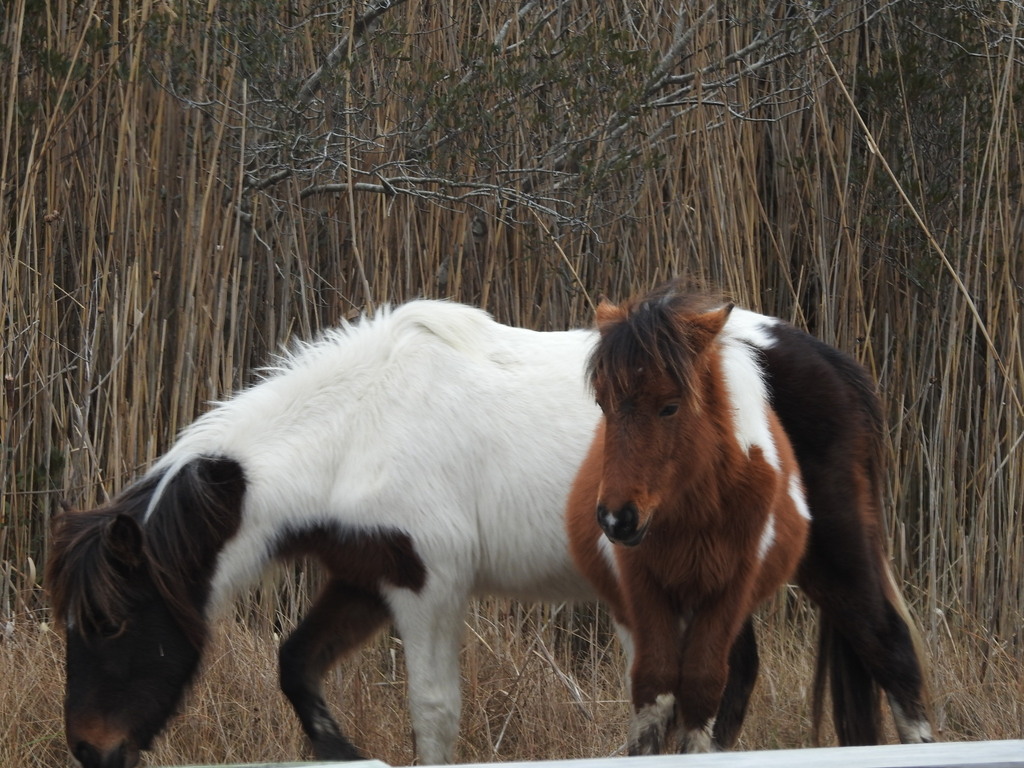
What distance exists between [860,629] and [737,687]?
384mm

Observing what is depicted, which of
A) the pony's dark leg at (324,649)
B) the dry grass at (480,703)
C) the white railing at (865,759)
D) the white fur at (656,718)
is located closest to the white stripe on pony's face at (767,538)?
the white fur at (656,718)

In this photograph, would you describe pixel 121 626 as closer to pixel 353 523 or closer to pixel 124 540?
pixel 124 540

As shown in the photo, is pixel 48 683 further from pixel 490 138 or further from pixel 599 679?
pixel 490 138

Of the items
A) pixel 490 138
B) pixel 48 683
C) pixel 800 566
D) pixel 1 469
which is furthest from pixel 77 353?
pixel 800 566

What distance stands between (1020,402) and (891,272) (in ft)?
2.40

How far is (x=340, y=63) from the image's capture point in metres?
4.35

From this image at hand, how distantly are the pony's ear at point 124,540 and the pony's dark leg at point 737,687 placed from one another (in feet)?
5.18

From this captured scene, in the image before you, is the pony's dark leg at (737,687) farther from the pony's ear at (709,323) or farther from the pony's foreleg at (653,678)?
the pony's ear at (709,323)

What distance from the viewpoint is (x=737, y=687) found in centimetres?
352

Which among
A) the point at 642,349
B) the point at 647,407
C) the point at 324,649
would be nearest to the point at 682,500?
the point at 647,407

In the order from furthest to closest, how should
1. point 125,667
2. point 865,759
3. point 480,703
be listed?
point 480,703 → point 125,667 → point 865,759

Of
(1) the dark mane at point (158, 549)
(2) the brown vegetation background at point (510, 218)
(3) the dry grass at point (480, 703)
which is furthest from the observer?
(2) the brown vegetation background at point (510, 218)

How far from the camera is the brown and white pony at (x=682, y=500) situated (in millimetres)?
2541

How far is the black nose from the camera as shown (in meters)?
3.09
